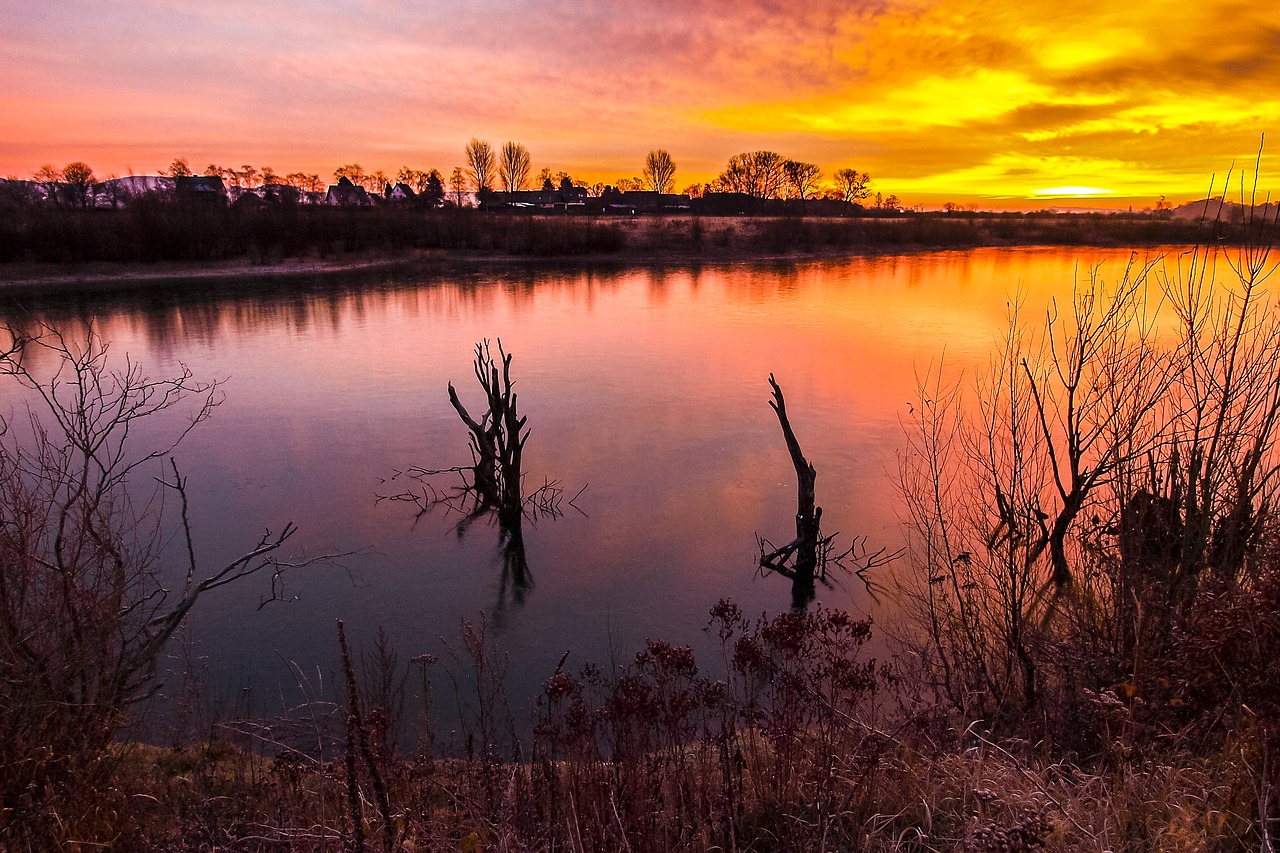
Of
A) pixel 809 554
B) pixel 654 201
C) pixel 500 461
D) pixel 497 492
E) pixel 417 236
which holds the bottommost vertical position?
pixel 809 554

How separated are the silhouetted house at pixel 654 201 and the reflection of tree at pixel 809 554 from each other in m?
89.9

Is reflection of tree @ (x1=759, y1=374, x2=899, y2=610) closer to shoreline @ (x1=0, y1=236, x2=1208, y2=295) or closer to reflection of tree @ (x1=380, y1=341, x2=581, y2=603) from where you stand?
reflection of tree @ (x1=380, y1=341, x2=581, y2=603)

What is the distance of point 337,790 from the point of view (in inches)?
189

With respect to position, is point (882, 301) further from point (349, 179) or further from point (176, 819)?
point (349, 179)

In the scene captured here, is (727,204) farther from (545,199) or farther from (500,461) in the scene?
(500,461)

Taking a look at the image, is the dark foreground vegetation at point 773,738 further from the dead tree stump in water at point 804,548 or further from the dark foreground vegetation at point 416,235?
the dark foreground vegetation at point 416,235

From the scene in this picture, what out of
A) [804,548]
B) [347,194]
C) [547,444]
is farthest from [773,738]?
[347,194]

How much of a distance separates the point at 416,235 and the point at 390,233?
1749 millimetres

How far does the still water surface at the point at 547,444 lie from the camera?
8719 millimetres

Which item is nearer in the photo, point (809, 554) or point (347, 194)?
point (809, 554)

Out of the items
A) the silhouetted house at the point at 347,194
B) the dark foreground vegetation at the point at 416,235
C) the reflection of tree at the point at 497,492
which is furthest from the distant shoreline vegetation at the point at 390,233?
the reflection of tree at the point at 497,492

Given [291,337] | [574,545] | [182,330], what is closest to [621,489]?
[574,545]

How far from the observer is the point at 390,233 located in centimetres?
5122

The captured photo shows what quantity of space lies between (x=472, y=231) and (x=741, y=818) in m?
52.9
